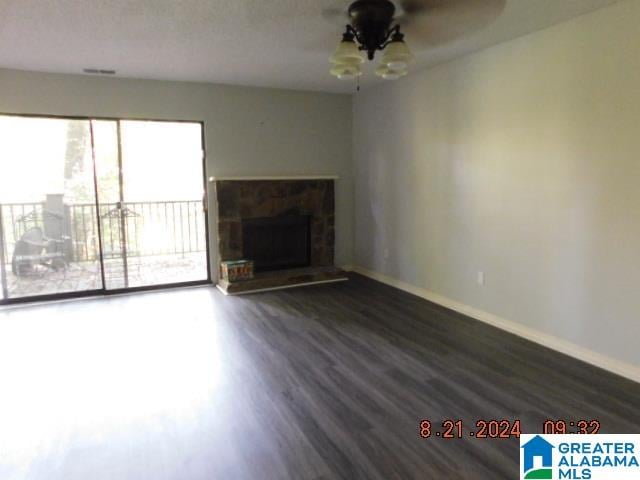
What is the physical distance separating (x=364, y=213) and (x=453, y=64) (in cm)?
224

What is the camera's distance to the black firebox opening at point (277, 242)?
5.44 meters

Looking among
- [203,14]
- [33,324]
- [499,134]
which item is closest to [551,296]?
[499,134]

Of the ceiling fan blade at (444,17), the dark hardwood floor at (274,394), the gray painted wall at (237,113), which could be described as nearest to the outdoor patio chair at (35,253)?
the dark hardwood floor at (274,394)

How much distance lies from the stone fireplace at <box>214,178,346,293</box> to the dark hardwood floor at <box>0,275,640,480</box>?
124cm

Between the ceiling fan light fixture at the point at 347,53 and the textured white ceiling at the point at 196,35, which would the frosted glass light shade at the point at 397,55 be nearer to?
the ceiling fan light fixture at the point at 347,53

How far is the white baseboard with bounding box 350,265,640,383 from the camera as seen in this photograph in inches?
112

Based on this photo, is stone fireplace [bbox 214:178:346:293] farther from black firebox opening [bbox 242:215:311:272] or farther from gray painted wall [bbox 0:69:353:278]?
gray painted wall [bbox 0:69:353:278]

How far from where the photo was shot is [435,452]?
2.04 metres

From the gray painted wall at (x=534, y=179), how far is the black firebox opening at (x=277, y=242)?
4.35 ft

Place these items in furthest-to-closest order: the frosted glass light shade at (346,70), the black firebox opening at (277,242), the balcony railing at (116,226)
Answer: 1. the black firebox opening at (277,242)
2. the balcony railing at (116,226)
3. the frosted glass light shade at (346,70)

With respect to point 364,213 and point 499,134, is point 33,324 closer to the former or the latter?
point 364,213

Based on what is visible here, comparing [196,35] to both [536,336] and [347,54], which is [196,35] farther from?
[536,336]

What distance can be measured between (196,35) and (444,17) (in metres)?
1.82

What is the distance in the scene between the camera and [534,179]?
338 cm
